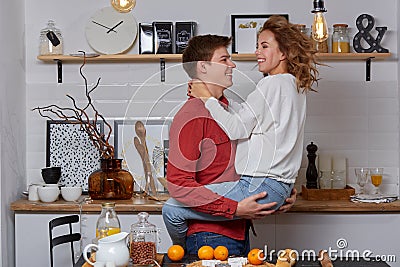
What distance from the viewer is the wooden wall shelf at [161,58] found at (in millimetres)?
4234

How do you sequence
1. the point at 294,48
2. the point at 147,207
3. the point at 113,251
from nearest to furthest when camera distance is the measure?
the point at 113,251 → the point at 294,48 → the point at 147,207

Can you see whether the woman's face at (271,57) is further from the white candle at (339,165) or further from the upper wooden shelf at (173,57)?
the white candle at (339,165)

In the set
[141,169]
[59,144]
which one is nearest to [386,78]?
[141,169]

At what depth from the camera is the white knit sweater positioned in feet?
9.73

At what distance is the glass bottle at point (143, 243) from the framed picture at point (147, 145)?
154 cm

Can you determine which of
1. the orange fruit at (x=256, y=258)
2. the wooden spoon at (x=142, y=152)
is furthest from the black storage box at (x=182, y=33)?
the orange fruit at (x=256, y=258)

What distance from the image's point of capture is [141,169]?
4312 millimetres

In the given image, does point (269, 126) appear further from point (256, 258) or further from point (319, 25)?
point (256, 258)

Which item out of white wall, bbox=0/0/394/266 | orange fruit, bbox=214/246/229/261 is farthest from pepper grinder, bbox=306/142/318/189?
orange fruit, bbox=214/246/229/261

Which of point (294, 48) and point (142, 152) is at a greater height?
point (294, 48)

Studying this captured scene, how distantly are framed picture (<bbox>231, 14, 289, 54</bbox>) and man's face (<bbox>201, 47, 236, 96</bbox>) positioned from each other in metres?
1.13

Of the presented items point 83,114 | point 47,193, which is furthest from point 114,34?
point 47,193

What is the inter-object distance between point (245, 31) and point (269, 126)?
142 centimetres

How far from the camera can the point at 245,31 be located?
14.0 feet
